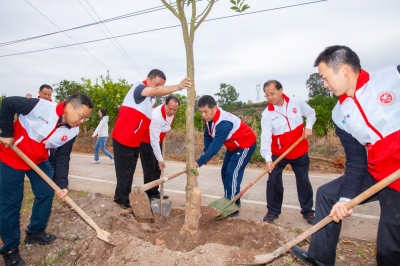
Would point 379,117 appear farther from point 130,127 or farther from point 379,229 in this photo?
point 130,127

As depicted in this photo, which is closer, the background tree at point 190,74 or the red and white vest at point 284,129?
the background tree at point 190,74

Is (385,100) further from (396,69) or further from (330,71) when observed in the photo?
(330,71)

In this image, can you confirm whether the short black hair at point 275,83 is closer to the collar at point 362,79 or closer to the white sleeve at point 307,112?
the white sleeve at point 307,112

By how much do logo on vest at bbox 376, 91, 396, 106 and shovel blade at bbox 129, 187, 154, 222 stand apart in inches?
116

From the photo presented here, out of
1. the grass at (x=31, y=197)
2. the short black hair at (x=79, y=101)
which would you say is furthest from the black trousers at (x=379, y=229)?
the grass at (x=31, y=197)

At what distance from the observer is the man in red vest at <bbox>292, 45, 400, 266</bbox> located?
83.6 inches

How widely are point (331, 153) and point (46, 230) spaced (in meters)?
8.19

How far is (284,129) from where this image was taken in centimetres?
436

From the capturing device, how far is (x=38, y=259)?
3.41 metres

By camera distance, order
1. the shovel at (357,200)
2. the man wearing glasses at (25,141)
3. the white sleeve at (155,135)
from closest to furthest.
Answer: the shovel at (357,200), the man wearing glasses at (25,141), the white sleeve at (155,135)

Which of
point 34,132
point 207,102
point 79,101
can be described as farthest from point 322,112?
point 34,132

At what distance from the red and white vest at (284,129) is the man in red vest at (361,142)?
164 centimetres

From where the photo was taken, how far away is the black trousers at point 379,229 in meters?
2.13

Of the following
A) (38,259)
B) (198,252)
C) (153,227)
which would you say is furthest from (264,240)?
(38,259)
